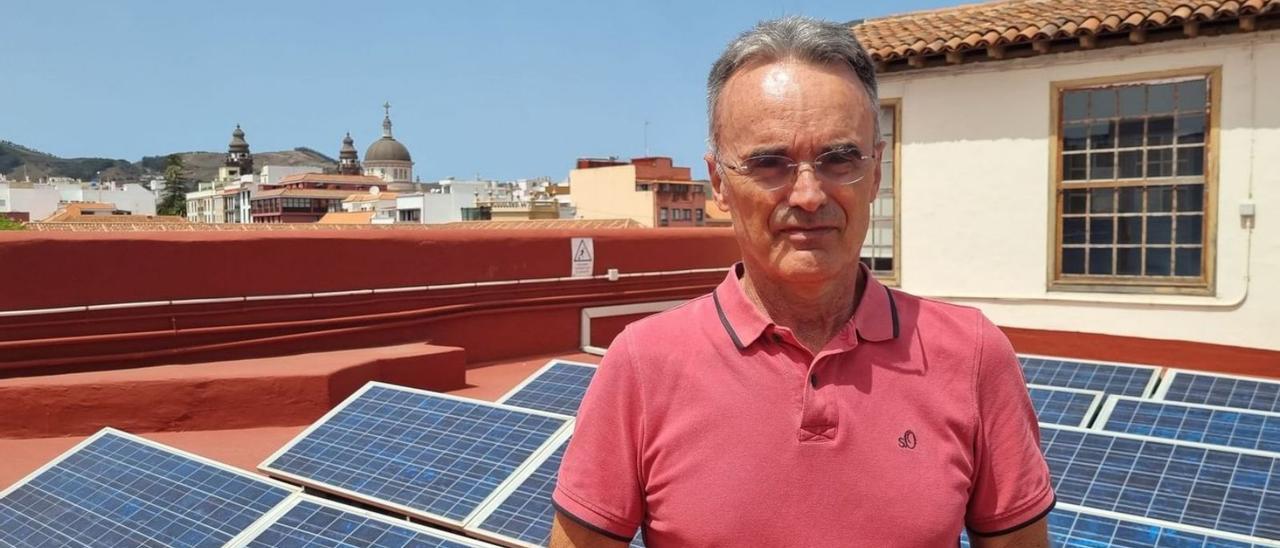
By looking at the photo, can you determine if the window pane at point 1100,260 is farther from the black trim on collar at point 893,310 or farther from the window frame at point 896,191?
the black trim on collar at point 893,310

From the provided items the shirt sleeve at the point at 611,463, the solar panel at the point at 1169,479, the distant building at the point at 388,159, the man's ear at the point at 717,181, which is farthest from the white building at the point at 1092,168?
the distant building at the point at 388,159

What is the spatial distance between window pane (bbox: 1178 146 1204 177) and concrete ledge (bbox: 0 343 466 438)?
7091 millimetres

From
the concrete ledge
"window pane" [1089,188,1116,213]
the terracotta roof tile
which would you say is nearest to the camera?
the concrete ledge

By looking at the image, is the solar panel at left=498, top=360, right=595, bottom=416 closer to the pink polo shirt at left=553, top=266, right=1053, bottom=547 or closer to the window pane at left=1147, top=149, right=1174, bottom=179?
the pink polo shirt at left=553, top=266, right=1053, bottom=547

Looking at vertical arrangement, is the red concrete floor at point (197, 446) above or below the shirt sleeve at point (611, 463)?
below

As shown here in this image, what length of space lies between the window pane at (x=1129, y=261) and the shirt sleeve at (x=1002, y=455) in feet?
25.3

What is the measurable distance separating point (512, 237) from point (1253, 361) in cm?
675

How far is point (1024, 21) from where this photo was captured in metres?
8.59

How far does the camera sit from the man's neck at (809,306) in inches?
62.2

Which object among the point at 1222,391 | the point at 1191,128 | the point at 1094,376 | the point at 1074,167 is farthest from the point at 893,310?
the point at 1074,167

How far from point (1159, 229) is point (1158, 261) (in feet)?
0.95

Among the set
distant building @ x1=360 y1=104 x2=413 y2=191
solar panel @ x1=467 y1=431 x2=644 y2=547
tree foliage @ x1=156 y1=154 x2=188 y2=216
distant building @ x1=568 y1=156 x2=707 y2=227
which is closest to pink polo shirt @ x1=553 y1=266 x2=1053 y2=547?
solar panel @ x1=467 y1=431 x2=644 y2=547

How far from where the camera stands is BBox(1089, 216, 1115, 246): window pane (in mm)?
8305

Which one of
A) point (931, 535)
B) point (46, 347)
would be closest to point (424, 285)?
point (46, 347)
